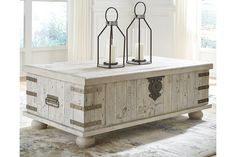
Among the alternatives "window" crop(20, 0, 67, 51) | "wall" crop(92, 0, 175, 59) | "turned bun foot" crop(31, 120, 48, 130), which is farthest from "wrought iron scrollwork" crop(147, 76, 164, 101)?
"window" crop(20, 0, 67, 51)

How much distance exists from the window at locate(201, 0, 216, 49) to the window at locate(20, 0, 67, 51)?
2002 mm

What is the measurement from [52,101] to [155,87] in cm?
75

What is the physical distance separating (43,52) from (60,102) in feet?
9.94

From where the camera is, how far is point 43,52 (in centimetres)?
554

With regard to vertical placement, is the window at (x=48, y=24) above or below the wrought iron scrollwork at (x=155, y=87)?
above

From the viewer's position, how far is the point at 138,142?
2.67 m

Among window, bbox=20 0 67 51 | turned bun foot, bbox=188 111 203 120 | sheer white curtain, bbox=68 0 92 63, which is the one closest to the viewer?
turned bun foot, bbox=188 111 203 120

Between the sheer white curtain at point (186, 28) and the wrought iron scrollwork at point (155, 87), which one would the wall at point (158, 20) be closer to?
the sheer white curtain at point (186, 28)

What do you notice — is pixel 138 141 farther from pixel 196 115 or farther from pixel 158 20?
pixel 158 20

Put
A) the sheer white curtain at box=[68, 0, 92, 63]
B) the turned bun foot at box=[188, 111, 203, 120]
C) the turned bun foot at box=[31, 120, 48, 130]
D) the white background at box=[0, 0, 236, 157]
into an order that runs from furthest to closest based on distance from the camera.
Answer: the sheer white curtain at box=[68, 0, 92, 63] < the turned bun foot at box=[188, 111, 203, 120] < the turned bun foot at box=[31, 120, 48, 130] < the white background at box=[0, 0, 236, 157]

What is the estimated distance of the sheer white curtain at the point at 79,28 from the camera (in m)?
5.39

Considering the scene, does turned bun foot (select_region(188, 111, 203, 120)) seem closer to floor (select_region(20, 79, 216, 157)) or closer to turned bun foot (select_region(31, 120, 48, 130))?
floor (select_region(20, 79, 216, 157))

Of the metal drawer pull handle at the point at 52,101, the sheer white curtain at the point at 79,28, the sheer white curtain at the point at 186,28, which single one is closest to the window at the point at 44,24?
the sheer white curtain at the point at 79,28

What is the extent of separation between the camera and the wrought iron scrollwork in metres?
2.82
